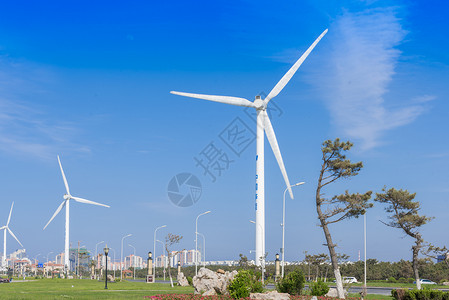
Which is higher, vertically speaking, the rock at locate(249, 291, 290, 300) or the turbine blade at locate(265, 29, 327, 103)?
the turbine blade at locate(265, 29, 327, 103)

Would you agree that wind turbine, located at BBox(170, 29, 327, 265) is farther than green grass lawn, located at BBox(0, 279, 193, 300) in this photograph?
Yes

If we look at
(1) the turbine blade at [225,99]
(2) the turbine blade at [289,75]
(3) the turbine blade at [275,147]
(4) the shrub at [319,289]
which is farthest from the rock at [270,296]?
(1) the turbine blade at [225,99]

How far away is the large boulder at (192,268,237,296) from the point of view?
34.8m

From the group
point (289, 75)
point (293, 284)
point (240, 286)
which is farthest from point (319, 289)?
point (289, 75)

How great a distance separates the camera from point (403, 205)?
44562 millimetres

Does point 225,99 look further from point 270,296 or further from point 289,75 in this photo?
point 270,296

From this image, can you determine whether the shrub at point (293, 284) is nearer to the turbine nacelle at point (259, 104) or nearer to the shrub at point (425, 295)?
the shrub at point (425, 295)

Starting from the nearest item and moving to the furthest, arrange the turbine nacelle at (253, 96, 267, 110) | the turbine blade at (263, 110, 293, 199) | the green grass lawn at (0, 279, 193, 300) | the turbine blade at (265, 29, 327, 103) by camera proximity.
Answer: the green grass lawn at (0, 279, 193, 300) → the turbine blade at (263, 110, 293, 199) → the turbine blade at (265, 29, 327, 103) → the turbine nacelle at (253, 96, 267, 110)

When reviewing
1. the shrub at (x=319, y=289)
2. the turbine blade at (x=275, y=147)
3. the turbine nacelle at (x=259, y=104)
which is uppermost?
the turbine nacelle at (x=259, y=104)

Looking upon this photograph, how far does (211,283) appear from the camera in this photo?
35312 mm

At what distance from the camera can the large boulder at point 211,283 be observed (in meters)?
34.8

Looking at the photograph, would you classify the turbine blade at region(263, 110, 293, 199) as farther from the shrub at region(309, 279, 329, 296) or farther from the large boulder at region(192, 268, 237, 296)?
the large boulder at region(192, 268, 237, 296)

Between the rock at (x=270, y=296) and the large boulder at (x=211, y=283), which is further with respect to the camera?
the large boulder at (x=211, y=283)

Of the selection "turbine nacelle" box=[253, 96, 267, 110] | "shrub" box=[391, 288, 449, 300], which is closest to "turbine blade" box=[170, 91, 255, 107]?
"turbine nacelle" box=[253, 96, 267, 110]
